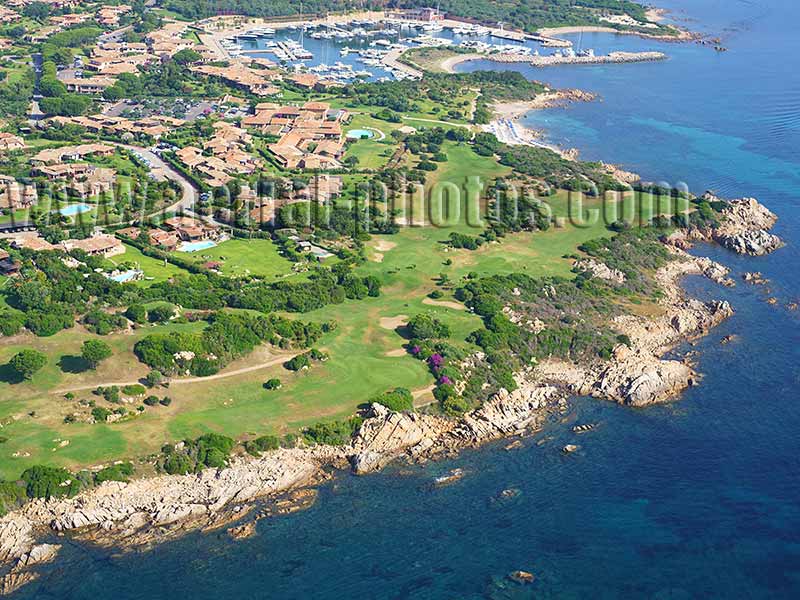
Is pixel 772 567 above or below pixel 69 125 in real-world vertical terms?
below

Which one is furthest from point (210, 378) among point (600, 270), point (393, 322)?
point (600, 270)

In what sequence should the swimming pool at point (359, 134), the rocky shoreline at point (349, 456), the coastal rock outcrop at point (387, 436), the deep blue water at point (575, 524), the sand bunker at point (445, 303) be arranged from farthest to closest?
the swimming pool at point (359, 134), the sand bunker at point (445, 303), the coastal rock outcrop at point (387, 436), the rocky shoreline at point (349, 456), the deep blue water at point (575, 524)

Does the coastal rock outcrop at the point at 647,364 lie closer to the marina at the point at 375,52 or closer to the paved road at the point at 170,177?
the paved road at the point at 170,177

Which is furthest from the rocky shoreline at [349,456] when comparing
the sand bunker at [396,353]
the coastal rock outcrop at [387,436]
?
the sand bunker at [396,353]

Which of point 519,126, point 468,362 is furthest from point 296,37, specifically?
point 468,362

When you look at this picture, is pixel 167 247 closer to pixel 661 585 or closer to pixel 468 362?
pixel 468 362

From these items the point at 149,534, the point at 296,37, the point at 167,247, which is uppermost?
the point at 296,37

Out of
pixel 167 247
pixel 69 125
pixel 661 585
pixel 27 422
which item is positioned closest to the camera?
pixel 661 585
